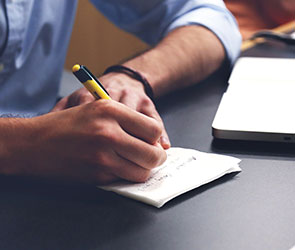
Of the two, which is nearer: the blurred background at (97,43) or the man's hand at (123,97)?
the man's hand at (123,97)

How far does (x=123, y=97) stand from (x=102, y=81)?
70mm

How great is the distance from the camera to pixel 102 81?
752 mm

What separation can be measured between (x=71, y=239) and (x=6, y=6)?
1.64ft

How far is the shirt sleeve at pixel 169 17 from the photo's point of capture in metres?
0.95

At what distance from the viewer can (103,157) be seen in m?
0.50

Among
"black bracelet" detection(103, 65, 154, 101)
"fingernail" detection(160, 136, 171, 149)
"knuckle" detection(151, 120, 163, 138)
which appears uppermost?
"knuckle" detection(151, 120, 163, 138)

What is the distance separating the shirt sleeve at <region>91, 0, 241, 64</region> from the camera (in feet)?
3.10

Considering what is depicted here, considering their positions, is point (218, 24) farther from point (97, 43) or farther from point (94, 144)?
point (97, 43)

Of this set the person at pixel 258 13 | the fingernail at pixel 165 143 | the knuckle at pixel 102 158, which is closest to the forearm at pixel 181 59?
the fingernail at pixel 165 143

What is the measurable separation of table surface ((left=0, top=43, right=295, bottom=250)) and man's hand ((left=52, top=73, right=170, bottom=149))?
16 cm

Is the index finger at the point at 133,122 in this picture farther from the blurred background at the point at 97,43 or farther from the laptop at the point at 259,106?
the blurred background at the point at 97,43

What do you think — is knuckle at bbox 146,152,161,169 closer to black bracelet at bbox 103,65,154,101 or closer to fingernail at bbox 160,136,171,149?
fingernail at bbox 160,136,171,149

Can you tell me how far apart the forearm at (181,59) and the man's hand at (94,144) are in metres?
0.28

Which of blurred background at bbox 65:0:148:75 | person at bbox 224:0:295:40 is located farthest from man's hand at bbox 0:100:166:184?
blurred background at bbox 65:0:148:75
